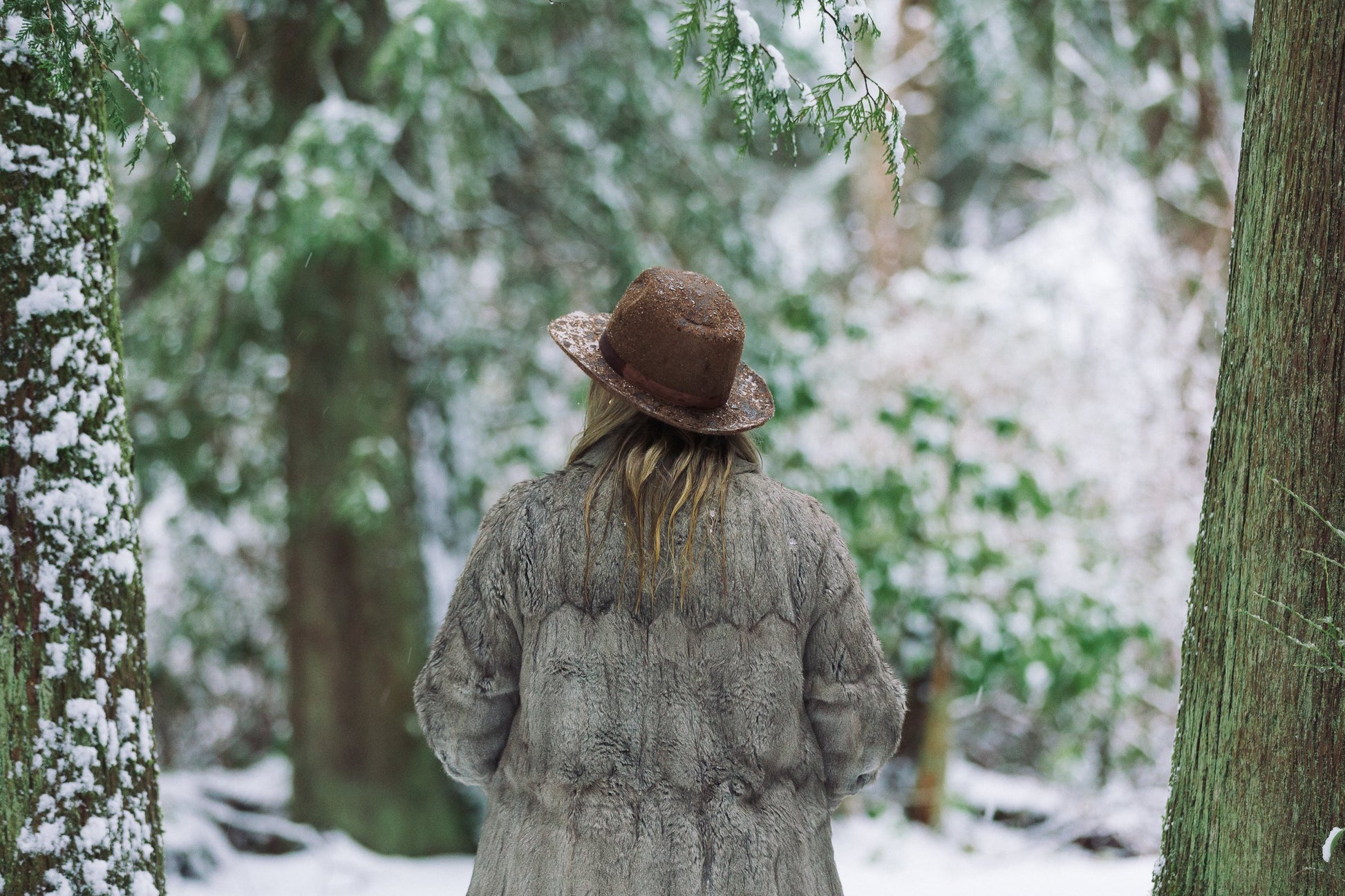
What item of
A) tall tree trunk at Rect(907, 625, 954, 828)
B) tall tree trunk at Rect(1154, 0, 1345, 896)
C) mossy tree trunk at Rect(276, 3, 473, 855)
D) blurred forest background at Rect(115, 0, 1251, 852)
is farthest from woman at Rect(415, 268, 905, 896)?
tall tree trunk at Rect(907, 625, 954, 828)

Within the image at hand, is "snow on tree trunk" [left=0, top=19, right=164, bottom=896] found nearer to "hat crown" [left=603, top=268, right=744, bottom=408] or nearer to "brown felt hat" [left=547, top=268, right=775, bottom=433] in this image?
"brown felt hat" [left=547, top=268, right=775, bottom=433]

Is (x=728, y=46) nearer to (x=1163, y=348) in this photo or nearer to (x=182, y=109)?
(x=182, y=109)

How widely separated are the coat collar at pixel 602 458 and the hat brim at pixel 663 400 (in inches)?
3.1

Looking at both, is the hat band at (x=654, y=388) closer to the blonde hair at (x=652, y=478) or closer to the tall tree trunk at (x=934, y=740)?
the blonde hair at (x=652, y=478)

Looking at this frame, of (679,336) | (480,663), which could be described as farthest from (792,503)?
(480,663)

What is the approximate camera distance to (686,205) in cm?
665

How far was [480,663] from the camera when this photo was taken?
227 centimetres

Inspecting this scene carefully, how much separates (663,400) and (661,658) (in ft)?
1.58

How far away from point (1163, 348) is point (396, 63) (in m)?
5.60

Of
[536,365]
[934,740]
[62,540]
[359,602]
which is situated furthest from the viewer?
[934,740]

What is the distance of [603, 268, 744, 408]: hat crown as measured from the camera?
2201 mm

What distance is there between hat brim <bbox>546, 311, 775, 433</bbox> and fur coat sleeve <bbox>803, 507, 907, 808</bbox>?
0.30 m

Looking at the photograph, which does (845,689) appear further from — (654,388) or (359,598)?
(359,598)

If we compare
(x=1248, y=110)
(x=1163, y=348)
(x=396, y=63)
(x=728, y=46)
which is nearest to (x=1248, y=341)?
(x=1248, y=110)
